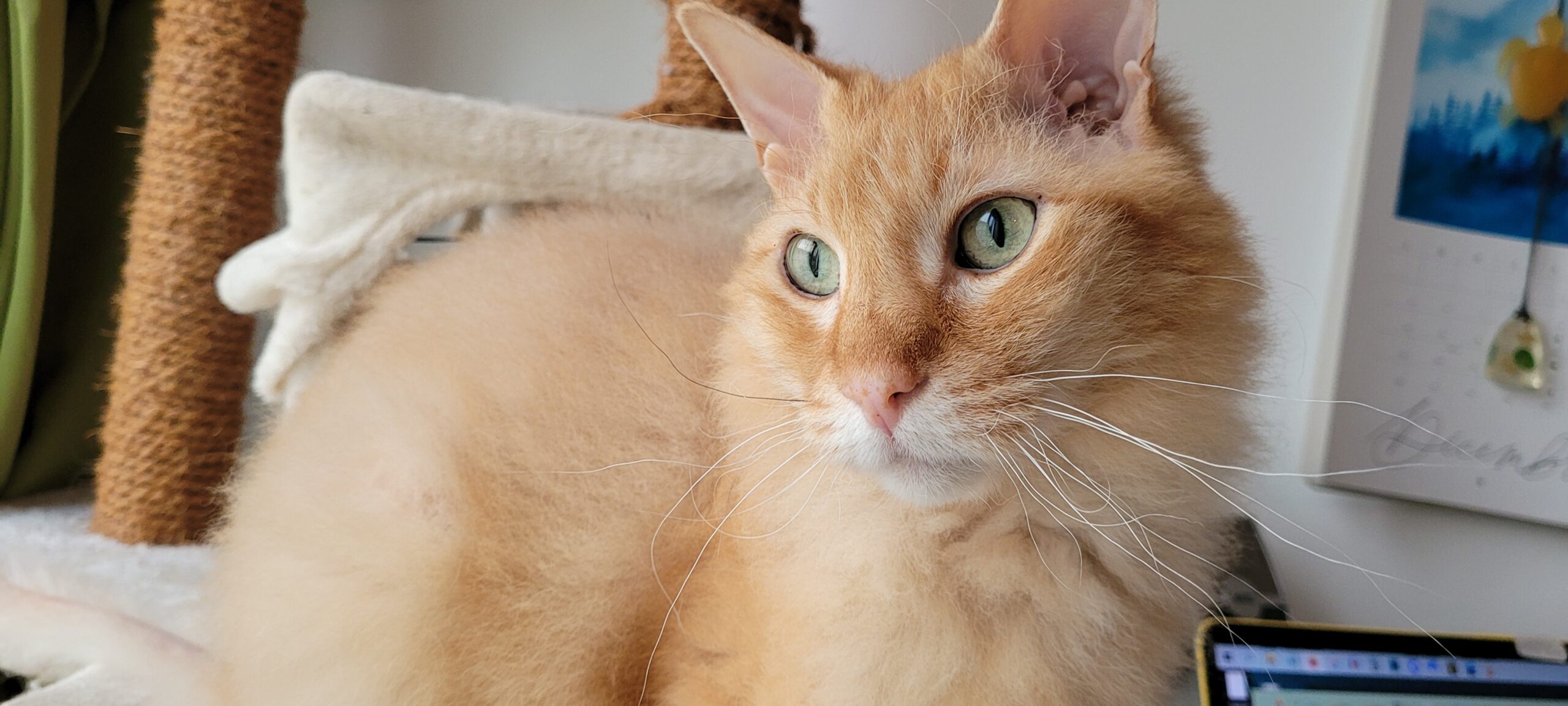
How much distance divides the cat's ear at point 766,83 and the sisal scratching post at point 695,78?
1.19 feet

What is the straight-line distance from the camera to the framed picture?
1.21 metres

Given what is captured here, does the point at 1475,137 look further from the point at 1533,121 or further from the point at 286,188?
the point at 286,188

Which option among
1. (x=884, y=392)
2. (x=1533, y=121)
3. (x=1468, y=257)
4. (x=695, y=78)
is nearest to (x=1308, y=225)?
(x=1468, y=257)

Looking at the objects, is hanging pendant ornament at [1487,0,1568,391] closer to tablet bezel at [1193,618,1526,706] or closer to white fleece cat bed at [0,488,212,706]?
tablet bezel at [1193,618,1526,706]

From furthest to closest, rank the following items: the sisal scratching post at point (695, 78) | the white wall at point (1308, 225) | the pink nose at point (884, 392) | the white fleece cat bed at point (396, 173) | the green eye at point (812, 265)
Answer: the white wall at point (1308, 225)
the sisal scratching post at point (695, 78)
the white fleece cat bed at point (396, 173)
the green eye at point (812, 265)
the pink nose at point (884, 392)

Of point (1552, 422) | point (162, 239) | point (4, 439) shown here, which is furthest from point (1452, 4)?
point (4, 439)

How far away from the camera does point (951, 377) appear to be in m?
0.54

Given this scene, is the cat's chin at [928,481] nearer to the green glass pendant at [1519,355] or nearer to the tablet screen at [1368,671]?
the tablet screen at [1368,671]

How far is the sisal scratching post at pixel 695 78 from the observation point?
1.12m

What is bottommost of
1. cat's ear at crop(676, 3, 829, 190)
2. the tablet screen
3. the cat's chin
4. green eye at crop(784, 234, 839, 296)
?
the tablet screen

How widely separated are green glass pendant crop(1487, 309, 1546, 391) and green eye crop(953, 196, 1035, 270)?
111cm

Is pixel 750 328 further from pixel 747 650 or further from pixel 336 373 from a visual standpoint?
pixel 336 373

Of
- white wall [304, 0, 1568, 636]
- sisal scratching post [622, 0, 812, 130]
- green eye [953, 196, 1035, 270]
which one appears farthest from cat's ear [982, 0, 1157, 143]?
white wall [304, 0, 1568, 636]

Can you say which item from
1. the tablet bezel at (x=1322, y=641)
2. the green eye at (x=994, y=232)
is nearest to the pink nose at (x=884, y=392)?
the green eye at (x=994, y=232)
